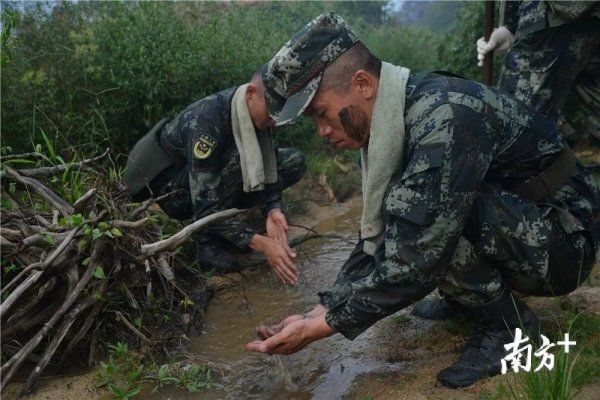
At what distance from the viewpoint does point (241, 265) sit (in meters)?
4.06

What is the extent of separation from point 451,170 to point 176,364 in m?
1.63

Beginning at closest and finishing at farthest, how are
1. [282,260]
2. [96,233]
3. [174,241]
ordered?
1. [96,233]
2. [174,241]
3. [282,260]

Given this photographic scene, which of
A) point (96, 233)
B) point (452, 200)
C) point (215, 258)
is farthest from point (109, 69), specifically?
point (452, 200)

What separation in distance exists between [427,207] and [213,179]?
77.3 inches

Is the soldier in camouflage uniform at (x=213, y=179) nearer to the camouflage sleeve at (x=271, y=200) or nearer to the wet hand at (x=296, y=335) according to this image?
the camouflage sleeve at (x=271, y=200)

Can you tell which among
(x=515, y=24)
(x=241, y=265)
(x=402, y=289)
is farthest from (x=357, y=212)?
(x=402, y=289)

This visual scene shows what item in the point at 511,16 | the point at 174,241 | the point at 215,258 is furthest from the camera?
the point at 511,16

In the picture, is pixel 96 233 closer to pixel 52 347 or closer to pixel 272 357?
pixel 52 347

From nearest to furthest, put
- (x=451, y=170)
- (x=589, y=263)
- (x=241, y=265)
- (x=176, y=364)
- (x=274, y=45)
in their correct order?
(x=451, y=170), (x=589, y=263), (x=176, y=364), (x=241, y=265), (x=274, y=45)

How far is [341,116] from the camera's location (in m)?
2.34

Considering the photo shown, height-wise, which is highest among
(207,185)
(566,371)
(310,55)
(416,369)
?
(310,55)

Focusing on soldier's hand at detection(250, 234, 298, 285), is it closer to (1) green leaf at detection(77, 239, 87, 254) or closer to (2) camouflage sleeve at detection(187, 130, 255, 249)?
(2) camouflage sleeve at detection(187, 130, 255, 249)

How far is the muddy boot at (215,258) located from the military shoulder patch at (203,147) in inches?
24.0

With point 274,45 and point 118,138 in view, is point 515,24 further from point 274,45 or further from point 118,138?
point 118,138
